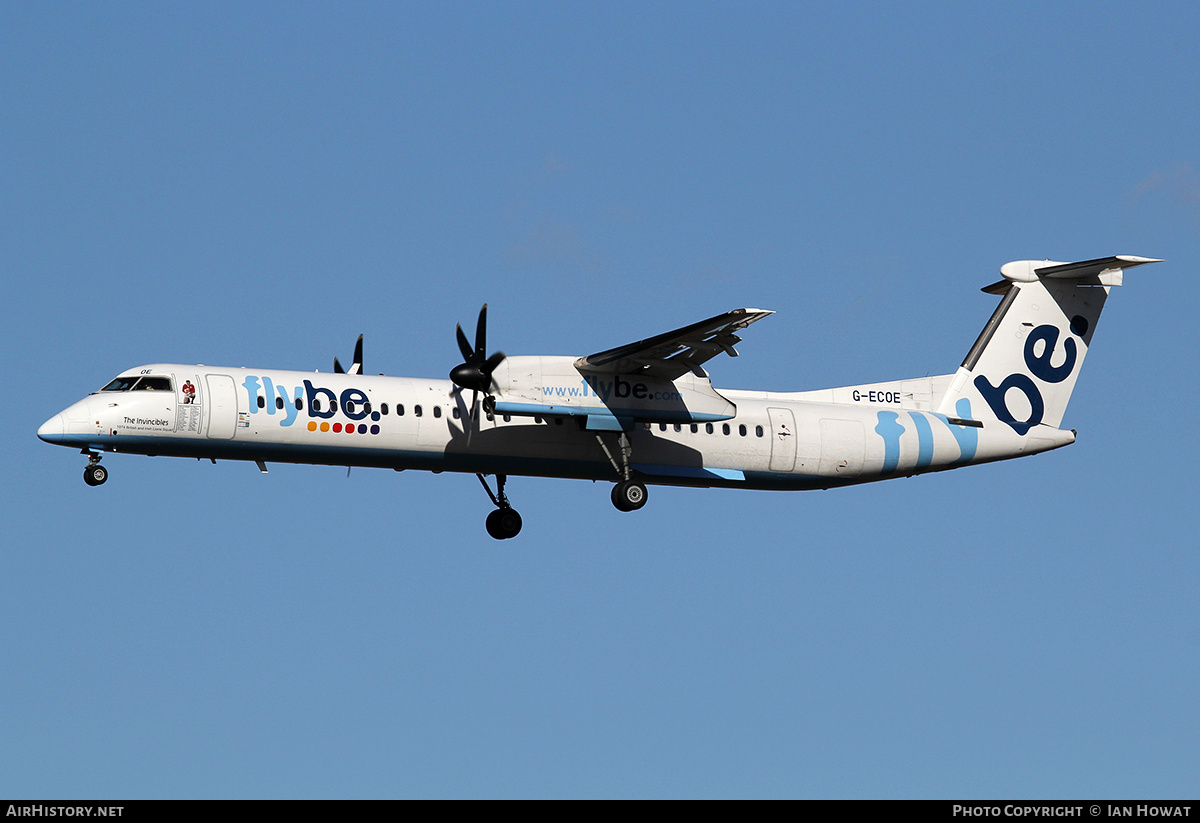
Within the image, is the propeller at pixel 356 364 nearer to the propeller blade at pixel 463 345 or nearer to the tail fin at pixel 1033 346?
the propeller blade at pixel 463 345

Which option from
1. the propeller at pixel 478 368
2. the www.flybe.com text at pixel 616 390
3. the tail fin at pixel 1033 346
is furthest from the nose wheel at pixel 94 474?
the tail fin at pixel 1033 346

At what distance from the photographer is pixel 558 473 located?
2528cm

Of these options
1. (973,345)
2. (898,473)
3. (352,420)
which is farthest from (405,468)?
(973,345)

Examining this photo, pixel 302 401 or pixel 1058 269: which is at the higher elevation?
pixel 1058 269

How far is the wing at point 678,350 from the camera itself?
23000 mm

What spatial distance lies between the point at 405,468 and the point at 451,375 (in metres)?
1.91

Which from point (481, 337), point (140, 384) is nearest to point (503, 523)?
point (481, 337)

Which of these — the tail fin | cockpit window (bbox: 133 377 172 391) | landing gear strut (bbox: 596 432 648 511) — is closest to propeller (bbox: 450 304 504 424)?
landing gear strut (bbox: 596 432 648 511)

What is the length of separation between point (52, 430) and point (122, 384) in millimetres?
1399

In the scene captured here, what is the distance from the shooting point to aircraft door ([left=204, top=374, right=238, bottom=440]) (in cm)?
2309

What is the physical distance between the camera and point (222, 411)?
23.1 metres

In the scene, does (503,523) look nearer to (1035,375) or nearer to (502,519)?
(502,519)
